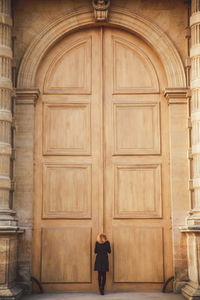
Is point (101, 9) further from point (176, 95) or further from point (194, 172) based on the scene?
point (194, 172)

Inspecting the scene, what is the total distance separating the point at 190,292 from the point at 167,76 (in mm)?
4165

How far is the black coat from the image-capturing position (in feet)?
29.6

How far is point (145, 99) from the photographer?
998 cm

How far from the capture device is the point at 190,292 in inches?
333

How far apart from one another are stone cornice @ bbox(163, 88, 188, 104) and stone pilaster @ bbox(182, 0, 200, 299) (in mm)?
233

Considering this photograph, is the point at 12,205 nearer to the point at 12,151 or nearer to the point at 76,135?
the point at 12,151

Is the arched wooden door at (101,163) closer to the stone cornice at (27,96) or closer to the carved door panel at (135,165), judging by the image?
the carved door panel at (135,165)

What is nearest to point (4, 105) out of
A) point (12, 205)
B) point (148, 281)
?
point (12, 205)

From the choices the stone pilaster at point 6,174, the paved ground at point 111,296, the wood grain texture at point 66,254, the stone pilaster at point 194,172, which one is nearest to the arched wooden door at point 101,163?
the wood grain texture at point 66,254

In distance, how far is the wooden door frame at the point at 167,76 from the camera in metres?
9.48

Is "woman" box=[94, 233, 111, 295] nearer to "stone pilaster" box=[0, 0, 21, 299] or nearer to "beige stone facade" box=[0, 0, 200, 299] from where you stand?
"beige stone facade" box=[0, 0, 200, 299]

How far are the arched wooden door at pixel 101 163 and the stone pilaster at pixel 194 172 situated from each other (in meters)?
0.59

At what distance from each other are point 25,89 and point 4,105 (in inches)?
26.0

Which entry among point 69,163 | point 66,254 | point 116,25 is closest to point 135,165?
point 69,163
